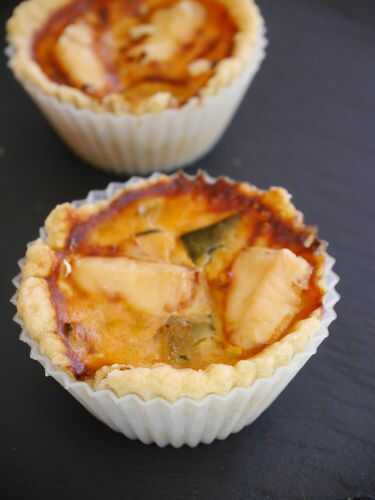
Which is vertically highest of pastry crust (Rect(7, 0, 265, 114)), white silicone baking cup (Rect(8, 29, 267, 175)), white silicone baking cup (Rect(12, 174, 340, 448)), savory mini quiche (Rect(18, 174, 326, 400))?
pastry crust (Rect(7, 0, 265, 114))

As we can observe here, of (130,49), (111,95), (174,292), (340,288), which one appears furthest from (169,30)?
(174,292)

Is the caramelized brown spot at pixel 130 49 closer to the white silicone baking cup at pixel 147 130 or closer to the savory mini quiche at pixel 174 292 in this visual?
the white silicone baking cup at pixel 147 130

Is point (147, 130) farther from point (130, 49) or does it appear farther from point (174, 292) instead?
point (174, 292)

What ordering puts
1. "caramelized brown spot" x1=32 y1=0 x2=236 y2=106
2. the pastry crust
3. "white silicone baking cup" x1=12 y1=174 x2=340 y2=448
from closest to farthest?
"white silicone baking cup" x1=12 y1=174 x2=340 y2=448 < the pastry crust < "caramelized brown spot" x1=32 y1=0 x2=236 y2=106

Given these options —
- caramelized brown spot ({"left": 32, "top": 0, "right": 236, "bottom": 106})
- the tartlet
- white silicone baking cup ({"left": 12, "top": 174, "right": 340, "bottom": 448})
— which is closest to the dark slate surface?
white silicone baking cup ({"left": 12, "top": 174, "right": 340, "bottom": 448})

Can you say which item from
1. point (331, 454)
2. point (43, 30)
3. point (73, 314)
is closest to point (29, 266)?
point (73, 314)

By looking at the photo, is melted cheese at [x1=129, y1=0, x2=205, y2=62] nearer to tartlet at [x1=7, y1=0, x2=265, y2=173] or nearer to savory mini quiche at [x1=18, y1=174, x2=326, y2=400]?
tartlet at [x1=7, y1=0, x2=265, y2=173]

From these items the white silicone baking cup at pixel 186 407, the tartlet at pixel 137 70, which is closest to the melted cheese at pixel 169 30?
the tartlet at pixel 137 70
